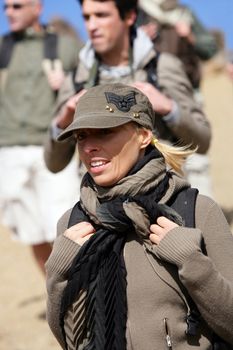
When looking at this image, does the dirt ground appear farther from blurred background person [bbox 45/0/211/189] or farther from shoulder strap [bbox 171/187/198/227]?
shoulder strap [bbox 171/187/198/227]

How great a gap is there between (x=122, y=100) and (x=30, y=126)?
3.98 meters

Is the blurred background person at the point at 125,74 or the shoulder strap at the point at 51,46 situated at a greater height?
the blurred background person at the point at 125,74

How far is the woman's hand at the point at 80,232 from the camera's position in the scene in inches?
145

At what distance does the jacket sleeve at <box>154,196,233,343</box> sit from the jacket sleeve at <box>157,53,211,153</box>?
172 cm

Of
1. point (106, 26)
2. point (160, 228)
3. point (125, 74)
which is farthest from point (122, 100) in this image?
point (106, 26)

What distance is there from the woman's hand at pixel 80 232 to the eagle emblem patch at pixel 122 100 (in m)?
0.41

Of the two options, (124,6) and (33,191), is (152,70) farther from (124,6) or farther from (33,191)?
(33,191)

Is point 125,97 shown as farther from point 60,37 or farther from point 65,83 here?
point 60,37

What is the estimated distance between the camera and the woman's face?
365 cm

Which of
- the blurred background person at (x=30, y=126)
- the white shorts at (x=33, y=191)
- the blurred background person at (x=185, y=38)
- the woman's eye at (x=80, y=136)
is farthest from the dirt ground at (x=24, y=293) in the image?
the woman's eye at (x=80, y=136)

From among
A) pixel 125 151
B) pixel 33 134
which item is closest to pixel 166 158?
pixel 125 151

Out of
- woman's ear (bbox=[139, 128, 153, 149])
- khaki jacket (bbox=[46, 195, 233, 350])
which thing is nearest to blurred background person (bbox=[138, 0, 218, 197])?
woman's ear (bbox=[139, 128, 153, 149])

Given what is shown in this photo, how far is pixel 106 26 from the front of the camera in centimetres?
576

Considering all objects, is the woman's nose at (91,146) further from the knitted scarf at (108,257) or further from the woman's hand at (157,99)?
the woman's hand at (157,99)
